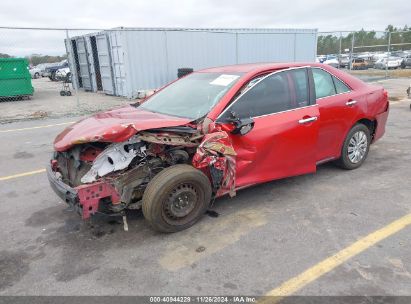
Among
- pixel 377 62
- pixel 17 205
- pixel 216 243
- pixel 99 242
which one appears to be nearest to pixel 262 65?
pixel 216 243

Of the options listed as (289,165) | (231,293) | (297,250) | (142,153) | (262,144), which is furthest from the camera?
(289,165)

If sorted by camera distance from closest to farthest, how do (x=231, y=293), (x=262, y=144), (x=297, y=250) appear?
1. (x=231, y=293)
2. (x=297, y=250)
3. (x=262, y=144)

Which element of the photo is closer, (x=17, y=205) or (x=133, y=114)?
Answer: (x=133, y=114)

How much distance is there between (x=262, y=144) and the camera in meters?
3.88

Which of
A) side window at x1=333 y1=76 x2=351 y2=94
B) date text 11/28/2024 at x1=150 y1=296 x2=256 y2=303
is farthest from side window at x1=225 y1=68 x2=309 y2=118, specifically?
date text 11/28/2024 at x1=150 y1=296 x2=256 y2=303

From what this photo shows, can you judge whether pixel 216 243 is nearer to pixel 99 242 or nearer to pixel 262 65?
pixel 99 242

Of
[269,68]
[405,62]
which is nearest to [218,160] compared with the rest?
[269,68]

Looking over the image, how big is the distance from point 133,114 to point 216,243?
167 centimetres

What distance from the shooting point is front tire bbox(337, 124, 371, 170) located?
4.98 m

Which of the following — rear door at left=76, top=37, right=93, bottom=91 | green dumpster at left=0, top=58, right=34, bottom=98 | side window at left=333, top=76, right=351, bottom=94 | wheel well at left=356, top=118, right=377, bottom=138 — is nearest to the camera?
side window at left=333, top=76, right=351, bottom=94

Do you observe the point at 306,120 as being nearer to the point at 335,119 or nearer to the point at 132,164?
the point at 335,119

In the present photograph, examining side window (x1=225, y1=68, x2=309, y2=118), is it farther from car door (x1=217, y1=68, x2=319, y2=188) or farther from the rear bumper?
the rear bumper

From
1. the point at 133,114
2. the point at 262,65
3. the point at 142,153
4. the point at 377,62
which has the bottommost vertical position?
the point at 377,62

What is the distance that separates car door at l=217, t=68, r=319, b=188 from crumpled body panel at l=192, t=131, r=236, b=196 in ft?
0.41
